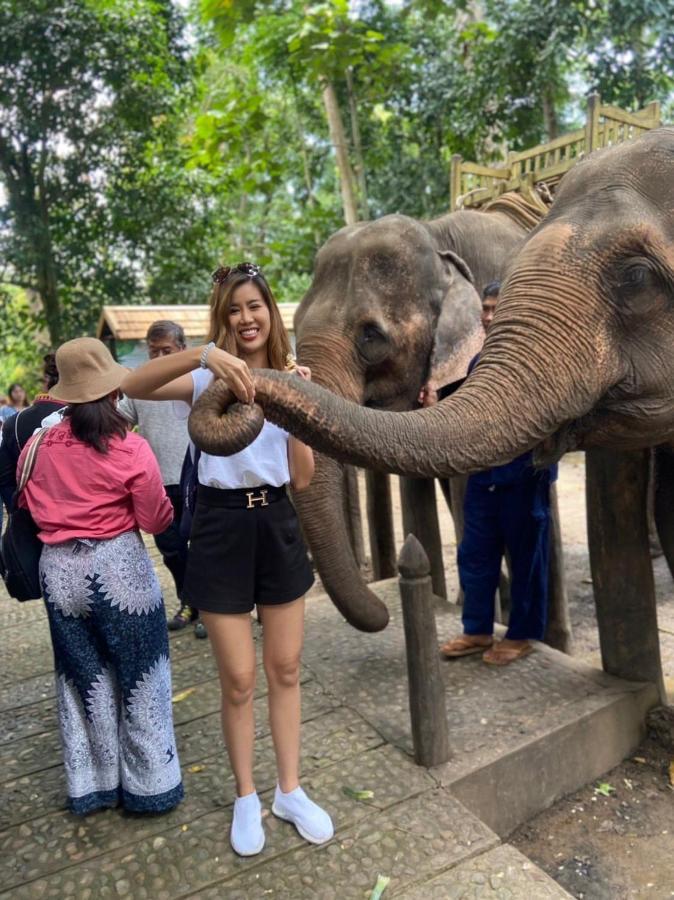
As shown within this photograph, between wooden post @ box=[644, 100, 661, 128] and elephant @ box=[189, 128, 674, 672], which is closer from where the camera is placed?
elephant @ box=[189, 128, 674, 672]

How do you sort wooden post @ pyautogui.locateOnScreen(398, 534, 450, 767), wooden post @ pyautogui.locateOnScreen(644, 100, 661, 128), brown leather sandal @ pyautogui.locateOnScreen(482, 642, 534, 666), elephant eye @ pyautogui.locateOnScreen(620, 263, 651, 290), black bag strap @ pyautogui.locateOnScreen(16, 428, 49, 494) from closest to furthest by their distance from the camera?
1. elephant eye @ pyautogui.locateOnScreen(620, 263, 651, 290)
2. black bag strap @ pyautogui.locateOnScreen(16, 428, 49, 494)
3. wooden post @ pyautogui.locateOnScreen(398, 534, 450, 767)
4. brown leather sandal @ pyautogui.locateOnScreen(482, 642, 534, 666)
5. wooden post @ pyautogui.locateOnScreen(644, 100, 661, 128)

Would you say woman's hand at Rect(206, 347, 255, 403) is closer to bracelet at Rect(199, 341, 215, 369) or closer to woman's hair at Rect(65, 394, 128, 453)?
bracelet at Rect(199, 341, 215, 369)

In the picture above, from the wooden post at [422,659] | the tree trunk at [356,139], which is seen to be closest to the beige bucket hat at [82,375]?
the wooden post at [422,659]

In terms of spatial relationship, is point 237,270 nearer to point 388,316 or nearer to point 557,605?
point 388,316

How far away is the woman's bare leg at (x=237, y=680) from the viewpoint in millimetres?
2383

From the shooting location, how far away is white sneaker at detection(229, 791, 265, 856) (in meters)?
2.46

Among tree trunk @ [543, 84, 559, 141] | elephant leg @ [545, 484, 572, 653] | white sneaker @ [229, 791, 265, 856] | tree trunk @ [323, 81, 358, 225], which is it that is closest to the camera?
white sneaker @ [229, 791, 265, 856]

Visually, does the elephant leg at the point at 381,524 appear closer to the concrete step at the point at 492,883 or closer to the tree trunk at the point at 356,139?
the concrete step at the point at 492,883

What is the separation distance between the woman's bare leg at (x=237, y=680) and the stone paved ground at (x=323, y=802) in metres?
0.29

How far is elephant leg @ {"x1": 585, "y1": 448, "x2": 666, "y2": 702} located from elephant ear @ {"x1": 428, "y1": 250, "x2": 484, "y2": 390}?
0.86 m

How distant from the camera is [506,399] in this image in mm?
2168

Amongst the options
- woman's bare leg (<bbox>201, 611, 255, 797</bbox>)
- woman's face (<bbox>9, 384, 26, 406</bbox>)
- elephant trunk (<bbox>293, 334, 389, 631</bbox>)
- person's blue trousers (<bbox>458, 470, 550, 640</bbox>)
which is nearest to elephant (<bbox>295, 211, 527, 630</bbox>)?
elephant trunk (<bbox>293, 334, 389, 631</bbox>)

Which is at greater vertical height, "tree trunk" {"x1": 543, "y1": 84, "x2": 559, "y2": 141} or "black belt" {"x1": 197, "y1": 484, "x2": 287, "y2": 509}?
"tree trunk" {"x1": 543, "y1": 84, "x2": 559, "y2": 141}

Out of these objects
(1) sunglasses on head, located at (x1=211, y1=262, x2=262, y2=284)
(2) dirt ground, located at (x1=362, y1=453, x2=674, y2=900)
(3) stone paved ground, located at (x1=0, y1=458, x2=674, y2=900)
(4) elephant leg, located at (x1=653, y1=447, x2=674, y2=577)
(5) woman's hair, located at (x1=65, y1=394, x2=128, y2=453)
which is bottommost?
(2) dirt ground, located at (x1=362, y1=453, x2=674, y2=900)
